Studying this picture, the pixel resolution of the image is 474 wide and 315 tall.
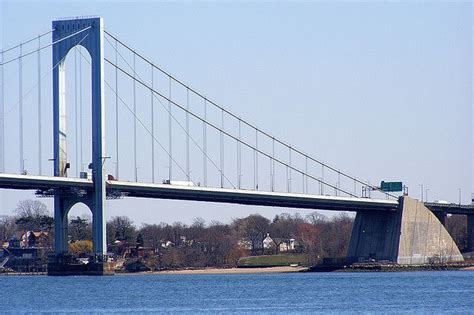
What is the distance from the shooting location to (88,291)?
58.8 m

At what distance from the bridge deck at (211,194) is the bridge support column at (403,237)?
0.98 meters

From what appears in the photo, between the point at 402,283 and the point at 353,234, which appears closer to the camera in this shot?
the point at 402,283

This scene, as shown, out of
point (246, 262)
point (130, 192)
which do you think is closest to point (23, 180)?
point (130, 192)

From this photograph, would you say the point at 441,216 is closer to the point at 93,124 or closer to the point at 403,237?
the point at 403,237

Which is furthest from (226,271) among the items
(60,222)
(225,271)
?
(60,222)

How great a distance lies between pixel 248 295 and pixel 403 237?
32181 millimetres

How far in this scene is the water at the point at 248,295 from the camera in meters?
47.6

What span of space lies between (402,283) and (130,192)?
564 inches

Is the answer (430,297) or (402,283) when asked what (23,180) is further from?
(430,297)

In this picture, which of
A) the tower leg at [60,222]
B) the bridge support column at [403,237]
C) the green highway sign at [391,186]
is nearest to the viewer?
the tower leg at [60,222]

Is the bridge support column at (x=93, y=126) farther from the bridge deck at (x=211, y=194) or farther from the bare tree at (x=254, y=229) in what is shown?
the bare tree at (x=254, y=229)

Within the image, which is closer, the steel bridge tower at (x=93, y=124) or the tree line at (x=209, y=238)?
the steel bridge tower at (x=93, y=124)

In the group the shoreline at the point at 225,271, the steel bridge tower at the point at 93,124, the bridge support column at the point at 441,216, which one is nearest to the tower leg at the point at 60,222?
the steel bridge tower at the point at 93,124

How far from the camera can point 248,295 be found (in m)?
56.0
